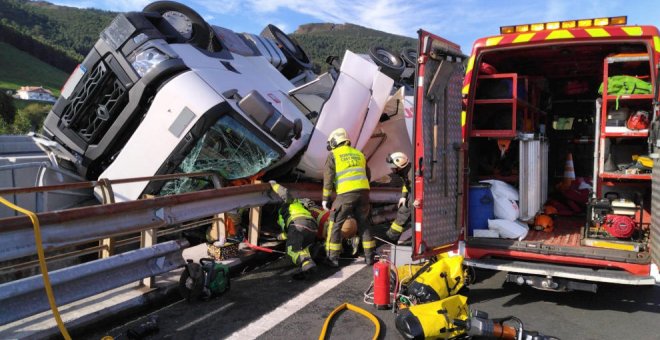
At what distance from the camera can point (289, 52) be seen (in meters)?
8.19

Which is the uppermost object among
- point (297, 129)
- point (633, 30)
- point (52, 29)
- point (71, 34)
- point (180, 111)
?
point (52, 29)

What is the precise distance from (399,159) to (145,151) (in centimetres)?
282

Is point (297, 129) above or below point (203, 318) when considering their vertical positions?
above

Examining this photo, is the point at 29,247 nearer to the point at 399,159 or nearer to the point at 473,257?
the point at 473,257

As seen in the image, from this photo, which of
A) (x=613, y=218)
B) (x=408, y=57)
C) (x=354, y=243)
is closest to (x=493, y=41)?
(x=613, y=218)

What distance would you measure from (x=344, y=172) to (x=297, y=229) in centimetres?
80

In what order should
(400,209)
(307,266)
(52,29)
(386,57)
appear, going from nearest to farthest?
(307,266) → (400,209) → (386,57) → (52,29)

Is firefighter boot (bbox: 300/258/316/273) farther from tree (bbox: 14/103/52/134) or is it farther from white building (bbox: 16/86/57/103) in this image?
white building (bbox: 16/86/57/103)

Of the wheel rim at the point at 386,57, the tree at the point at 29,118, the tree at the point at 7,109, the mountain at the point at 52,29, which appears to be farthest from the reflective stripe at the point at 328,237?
the mountain at the point at 52,29

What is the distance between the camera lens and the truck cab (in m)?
3.71

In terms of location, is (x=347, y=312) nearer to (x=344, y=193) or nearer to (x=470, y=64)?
(x=344, y=193)

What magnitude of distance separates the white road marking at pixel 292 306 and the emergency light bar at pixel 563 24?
2.65 meters

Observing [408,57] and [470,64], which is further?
[408,57]

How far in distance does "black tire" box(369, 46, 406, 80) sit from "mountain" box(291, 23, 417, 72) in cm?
6991
